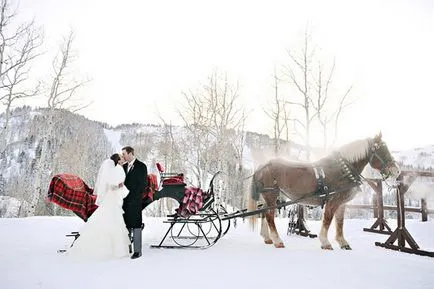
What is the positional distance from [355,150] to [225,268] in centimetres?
360

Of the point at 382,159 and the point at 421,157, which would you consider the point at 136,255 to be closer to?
the point at 382,159

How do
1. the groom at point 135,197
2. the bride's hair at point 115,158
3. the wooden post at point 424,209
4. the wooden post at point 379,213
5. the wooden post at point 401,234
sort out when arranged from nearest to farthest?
the groom at point 135,197 → the bride's hair at point 115,158 → the wooden post at point 401,234 → the wooden post at point 379,213 → the wooden post at point 424,209

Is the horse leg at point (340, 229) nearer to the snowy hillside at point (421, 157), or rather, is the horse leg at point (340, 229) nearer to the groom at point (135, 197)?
the groom at point (135, 197)

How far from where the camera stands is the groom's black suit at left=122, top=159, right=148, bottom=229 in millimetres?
5258

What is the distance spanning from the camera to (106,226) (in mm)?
5039

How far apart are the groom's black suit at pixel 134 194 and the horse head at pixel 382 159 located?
439 cm

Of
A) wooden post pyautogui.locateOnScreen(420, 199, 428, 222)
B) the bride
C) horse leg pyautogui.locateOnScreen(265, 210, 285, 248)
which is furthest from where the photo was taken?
wooden post pyautogui.locateOnScreen(420, 199, 428, 222)

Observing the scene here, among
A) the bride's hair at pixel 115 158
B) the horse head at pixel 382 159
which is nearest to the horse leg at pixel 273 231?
the horse head at pixel 382 159

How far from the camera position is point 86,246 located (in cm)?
493

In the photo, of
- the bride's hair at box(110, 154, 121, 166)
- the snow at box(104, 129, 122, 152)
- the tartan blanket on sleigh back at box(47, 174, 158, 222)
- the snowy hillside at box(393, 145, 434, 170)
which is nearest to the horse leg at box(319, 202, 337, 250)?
the tartan blanket on sleigh back at box(47, 174, 158, 222)

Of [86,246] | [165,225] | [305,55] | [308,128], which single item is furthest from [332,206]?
[305,55]

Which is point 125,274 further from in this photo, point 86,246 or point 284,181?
point 284,181

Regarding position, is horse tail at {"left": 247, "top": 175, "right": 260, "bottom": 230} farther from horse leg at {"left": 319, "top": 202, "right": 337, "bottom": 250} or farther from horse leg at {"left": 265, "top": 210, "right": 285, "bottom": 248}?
horse leg at {"left": 319, "top": 202, "right": 337, "bottom": 250}

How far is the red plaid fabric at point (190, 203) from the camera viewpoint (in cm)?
568
